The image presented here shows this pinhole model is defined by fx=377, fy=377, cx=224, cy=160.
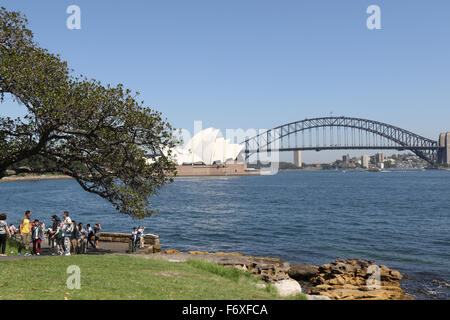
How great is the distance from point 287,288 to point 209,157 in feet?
527

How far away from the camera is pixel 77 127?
14000mm

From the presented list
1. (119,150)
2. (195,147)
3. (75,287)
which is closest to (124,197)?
(119,150)

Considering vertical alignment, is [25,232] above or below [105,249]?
above

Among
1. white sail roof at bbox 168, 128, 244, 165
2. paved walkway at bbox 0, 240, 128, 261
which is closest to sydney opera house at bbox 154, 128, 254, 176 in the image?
white sail roof at bbox 168, 128, 244, 165

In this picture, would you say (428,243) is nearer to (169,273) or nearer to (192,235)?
(192,235)

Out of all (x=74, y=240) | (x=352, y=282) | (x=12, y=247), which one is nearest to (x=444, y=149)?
(x=352, y=282)

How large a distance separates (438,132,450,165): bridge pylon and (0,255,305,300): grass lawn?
537 feet

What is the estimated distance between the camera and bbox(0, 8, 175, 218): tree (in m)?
12.5

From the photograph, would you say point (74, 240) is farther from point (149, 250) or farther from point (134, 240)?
point (149, 250)

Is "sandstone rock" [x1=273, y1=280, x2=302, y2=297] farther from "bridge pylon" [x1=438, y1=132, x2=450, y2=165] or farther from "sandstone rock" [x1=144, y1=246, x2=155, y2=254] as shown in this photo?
"bridge pylon" [x1=438, y1=132, x2=450, y2=165]

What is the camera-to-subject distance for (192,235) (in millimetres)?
31250

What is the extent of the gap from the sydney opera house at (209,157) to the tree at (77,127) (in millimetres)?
138857
